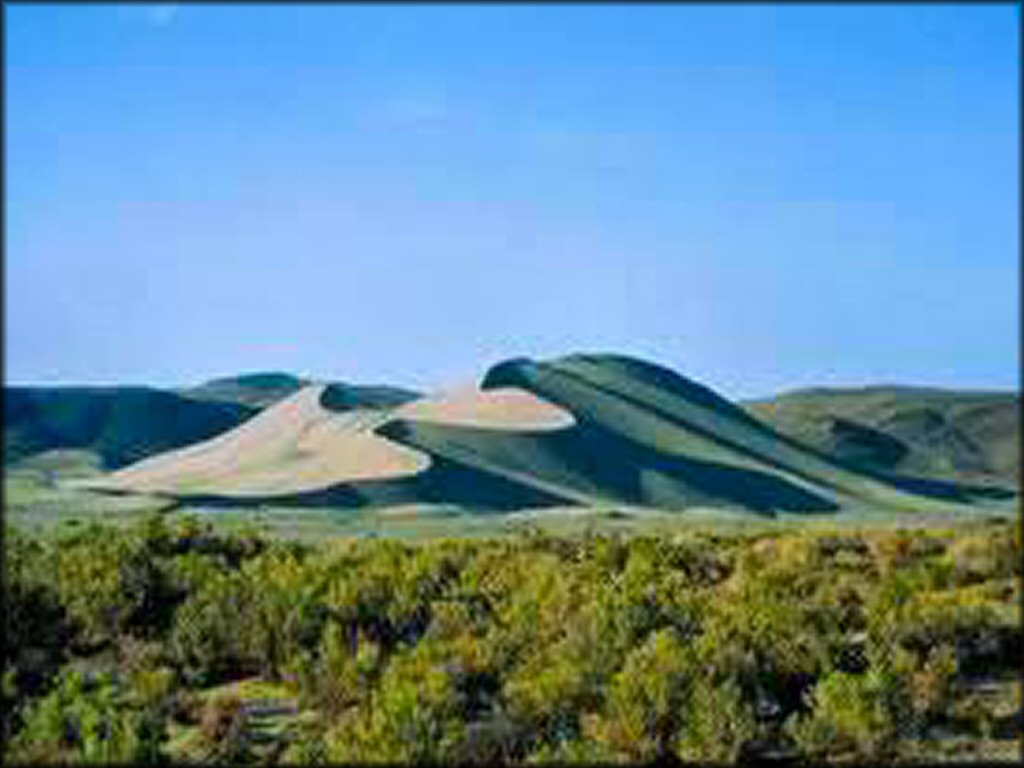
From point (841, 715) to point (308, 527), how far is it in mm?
35912

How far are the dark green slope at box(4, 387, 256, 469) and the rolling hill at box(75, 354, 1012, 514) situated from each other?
1.47 metres

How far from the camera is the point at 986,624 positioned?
2031 centimetres

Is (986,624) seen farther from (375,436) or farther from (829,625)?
(375,436)

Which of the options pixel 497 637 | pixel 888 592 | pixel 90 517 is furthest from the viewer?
pixel 90 517

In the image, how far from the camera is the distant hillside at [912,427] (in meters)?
113

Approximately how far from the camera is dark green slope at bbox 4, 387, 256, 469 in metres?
54.5

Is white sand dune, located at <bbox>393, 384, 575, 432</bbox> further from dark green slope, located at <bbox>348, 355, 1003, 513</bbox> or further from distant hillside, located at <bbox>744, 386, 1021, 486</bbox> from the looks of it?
distant hillside, located at <bbox>744, 386, 1021, 486</bbox>

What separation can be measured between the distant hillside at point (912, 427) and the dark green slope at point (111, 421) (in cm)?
5024

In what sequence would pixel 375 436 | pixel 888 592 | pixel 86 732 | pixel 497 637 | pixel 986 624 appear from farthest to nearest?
pixel 375 436 → pixel 888 592 → pixel 986 624 → pixel 497 637 → pixel 86 732

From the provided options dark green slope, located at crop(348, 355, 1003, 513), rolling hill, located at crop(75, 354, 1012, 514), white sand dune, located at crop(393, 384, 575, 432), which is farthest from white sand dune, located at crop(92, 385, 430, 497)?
white sand dune, located at crop(393, 384, 575, 432)

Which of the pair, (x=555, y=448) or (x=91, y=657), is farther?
(x=555, y=448)

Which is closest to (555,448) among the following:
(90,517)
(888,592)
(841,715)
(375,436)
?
(375,436)

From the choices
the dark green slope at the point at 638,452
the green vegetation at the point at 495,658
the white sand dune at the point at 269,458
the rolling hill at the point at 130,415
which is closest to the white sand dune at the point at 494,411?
the dark green slope at the point at 638,452

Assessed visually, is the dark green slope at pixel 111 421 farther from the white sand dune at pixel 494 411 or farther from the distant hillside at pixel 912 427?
the distant hillside at pixel 912 427
